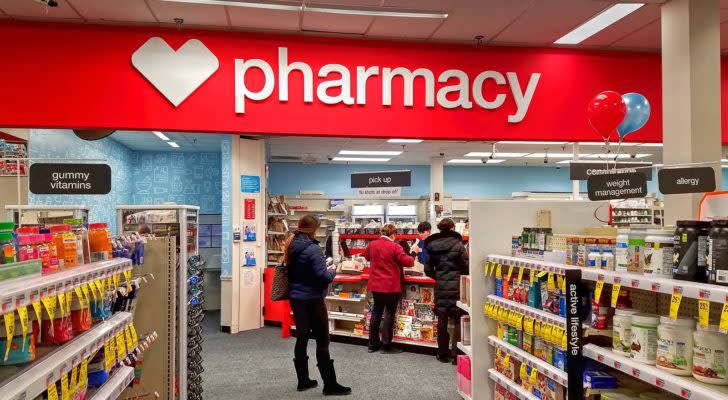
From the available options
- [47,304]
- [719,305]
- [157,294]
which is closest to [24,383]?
[47,304]

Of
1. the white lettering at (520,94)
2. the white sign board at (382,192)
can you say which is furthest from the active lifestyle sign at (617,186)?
the white sign board at (382,192)

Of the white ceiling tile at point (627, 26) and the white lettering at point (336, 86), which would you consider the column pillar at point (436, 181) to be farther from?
the white lettering at point (336, 86)

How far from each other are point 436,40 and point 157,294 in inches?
131

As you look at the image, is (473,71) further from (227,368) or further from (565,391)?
(227,368)

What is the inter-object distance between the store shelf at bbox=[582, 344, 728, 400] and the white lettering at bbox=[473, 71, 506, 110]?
2722 millimetres

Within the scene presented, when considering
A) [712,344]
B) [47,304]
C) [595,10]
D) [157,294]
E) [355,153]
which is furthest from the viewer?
[355,153]

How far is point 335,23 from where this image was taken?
4.68 meters

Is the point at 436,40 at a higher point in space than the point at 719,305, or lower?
higher

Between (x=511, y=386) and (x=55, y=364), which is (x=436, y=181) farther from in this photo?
(x=55, y=364)

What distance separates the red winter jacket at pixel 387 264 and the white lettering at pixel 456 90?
2635mm

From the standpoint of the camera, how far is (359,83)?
4.74 m

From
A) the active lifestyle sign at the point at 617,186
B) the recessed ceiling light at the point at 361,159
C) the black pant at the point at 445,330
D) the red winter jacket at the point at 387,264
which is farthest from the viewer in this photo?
the recessed ceiling light at the point at 361,159

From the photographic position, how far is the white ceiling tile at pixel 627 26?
462 centimetres

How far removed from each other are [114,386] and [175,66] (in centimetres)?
286
